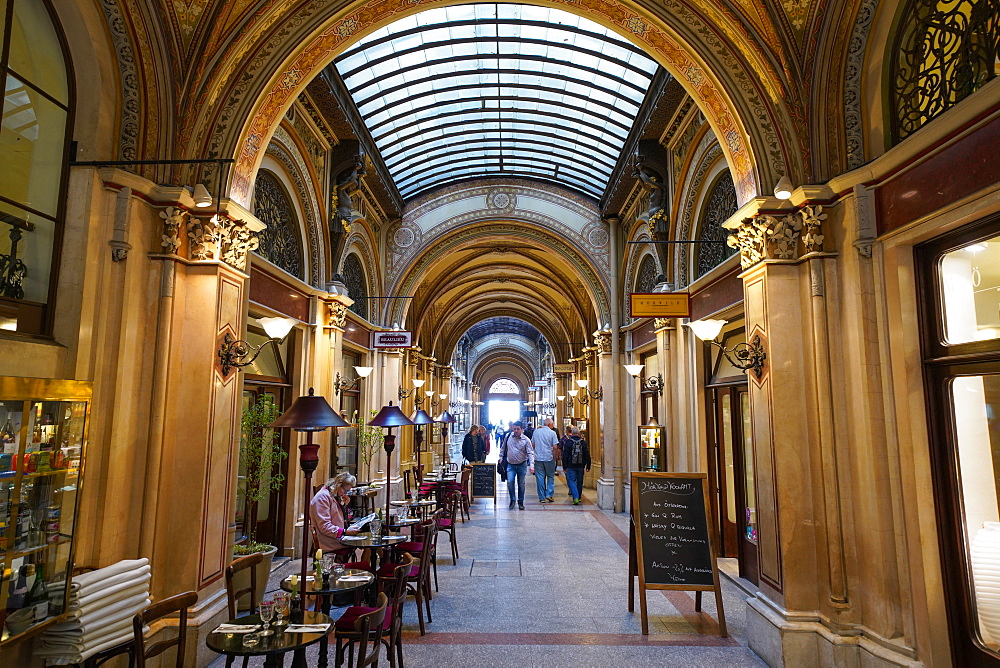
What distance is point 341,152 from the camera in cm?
939

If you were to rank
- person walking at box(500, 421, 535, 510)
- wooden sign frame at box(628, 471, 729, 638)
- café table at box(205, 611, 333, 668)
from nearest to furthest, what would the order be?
café table at box(205, 611, 333, 668) < wooden sign frame at box(628, 471, 729, 638) < person walking at box(500, 421, 535, 510)

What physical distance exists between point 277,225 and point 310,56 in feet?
8.43

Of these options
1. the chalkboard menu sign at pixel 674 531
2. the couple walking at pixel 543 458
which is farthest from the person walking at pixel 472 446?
the chalkboard menu sign at pixel 674 531

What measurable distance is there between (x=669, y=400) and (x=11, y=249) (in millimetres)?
7738

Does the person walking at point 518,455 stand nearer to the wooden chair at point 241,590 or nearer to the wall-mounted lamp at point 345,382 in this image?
the wall-mounted lamp at point 345,382

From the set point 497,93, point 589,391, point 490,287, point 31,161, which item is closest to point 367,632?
point 31,161

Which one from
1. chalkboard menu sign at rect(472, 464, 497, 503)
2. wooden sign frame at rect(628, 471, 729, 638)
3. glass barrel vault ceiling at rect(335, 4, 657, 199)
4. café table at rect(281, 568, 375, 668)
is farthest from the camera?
chalkboard menu sign at rect(472, 464, 497, 503)

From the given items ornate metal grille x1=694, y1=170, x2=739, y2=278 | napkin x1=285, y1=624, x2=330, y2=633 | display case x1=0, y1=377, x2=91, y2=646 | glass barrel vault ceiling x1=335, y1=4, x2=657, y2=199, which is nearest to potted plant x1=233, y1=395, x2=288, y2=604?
display case x1=0, y1=377, x2=91, y2=646

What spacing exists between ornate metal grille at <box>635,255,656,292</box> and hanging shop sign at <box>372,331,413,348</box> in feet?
14.7

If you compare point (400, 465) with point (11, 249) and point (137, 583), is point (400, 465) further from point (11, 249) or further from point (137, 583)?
point (11, 249)

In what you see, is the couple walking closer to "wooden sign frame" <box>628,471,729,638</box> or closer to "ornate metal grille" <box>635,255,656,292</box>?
"ornate metal grille" <box>635,255,656,292</box>

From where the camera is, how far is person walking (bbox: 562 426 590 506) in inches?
517

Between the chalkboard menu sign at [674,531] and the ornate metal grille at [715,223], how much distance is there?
2.96 meters

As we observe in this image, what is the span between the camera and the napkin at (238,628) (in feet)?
11.1
